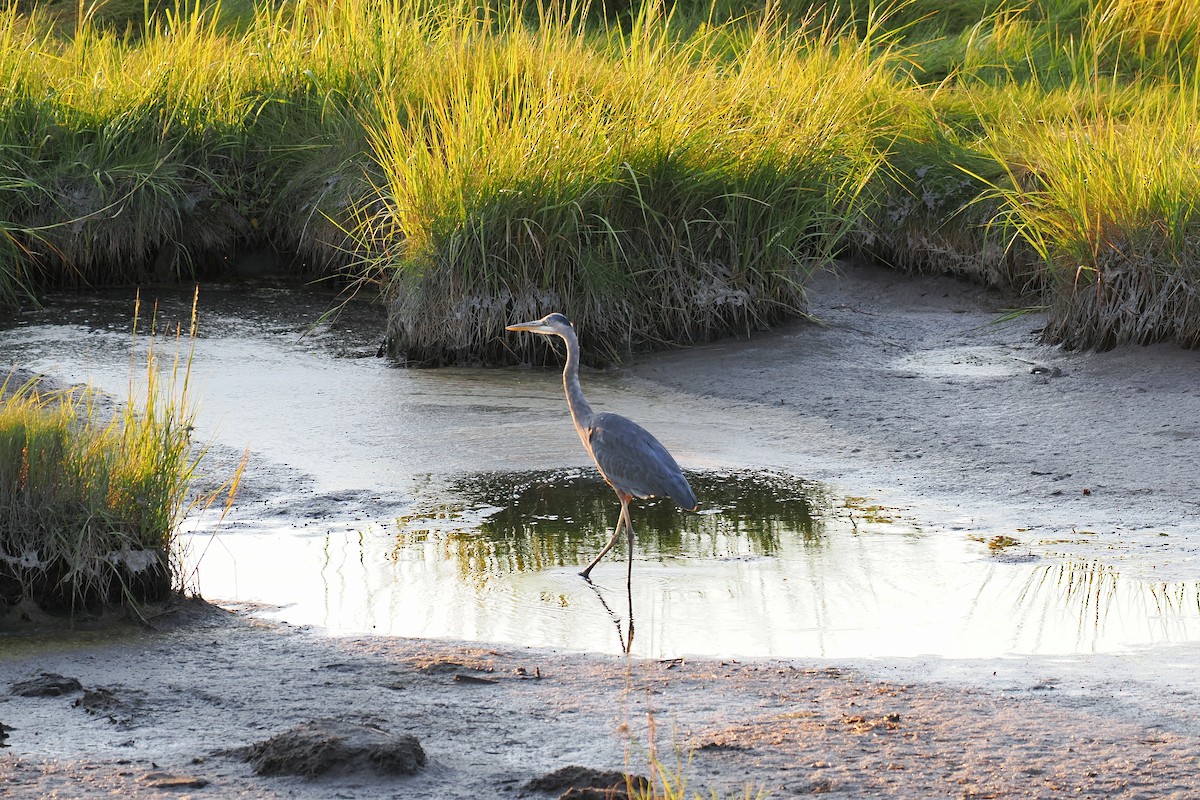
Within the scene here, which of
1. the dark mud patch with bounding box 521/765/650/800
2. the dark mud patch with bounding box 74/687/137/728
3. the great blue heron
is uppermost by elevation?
the great blue heron

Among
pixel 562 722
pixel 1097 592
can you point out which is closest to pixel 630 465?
pixel 1097 592

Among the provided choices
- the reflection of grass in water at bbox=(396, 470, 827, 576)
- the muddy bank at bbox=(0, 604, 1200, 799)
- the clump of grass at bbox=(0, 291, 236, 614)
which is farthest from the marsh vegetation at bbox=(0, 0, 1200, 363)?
the muddy bank at bbox=(0, 604, 1200, 799)

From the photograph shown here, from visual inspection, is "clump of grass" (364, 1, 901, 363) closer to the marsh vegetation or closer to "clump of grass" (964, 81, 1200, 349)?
the marsh vegetation

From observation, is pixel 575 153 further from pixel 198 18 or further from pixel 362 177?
pixel 198 18

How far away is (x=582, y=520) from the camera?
19.8 ft

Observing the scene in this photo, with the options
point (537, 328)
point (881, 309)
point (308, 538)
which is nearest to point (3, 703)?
point (308, 538)

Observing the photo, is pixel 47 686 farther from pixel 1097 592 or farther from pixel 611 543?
pixel 1097 592

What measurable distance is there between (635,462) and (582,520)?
2.32ft

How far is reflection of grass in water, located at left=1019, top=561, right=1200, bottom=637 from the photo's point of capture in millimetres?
4672

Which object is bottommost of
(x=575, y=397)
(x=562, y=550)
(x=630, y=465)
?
(x=562, y=550)

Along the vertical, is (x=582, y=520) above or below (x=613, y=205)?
below

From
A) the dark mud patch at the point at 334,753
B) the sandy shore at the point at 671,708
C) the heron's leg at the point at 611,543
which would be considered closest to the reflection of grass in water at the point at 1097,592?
the sandy shore at the point at 671,708

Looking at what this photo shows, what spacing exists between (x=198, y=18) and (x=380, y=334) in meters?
3.66

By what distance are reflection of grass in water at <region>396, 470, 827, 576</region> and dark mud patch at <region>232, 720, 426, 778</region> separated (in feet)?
5.73
